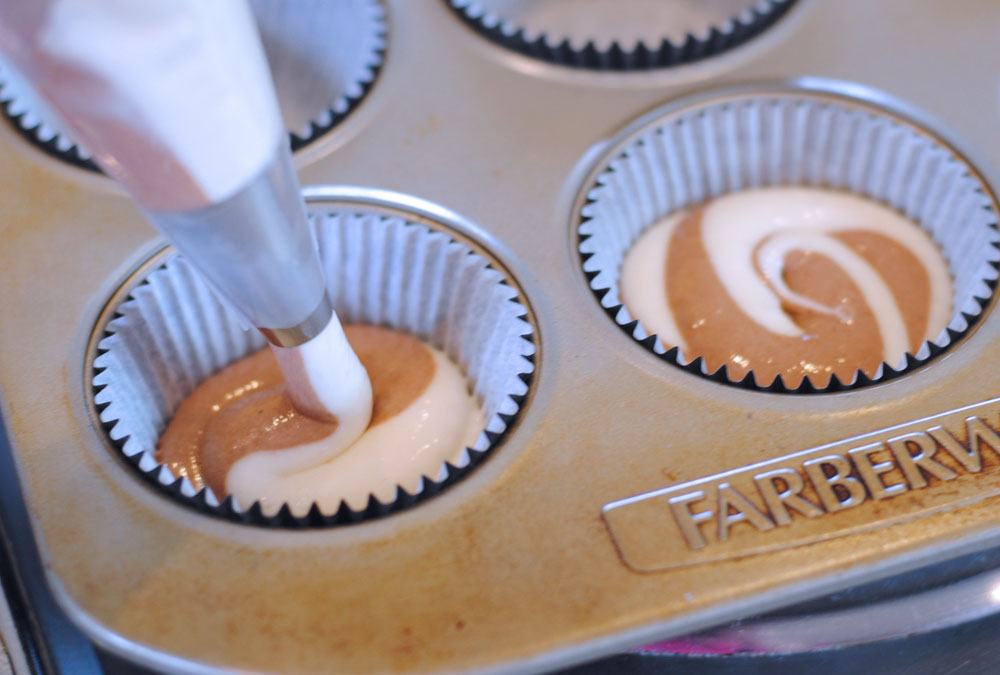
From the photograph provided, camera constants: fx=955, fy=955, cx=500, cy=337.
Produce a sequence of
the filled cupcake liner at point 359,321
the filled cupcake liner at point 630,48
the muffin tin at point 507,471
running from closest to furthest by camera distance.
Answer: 1. the muffin tin at point 507,471
2. the filled cupcake liner at point 359,321
3. the filled cupcake liner at point 630,48

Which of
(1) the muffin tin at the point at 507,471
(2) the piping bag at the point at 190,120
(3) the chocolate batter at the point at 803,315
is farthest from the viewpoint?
(3) the chocolate batter at the point at 803,315

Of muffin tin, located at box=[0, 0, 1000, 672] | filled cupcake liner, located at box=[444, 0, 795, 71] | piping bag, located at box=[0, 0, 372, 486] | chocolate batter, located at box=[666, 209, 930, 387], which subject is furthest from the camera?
filled cupcake liner, located at box=[444, 0, 795, 71]

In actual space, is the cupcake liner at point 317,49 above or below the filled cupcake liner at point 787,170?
above

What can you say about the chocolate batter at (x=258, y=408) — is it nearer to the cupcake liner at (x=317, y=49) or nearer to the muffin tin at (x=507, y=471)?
the muffin tin at (x=507, y=471)

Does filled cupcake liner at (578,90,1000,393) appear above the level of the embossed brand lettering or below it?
above

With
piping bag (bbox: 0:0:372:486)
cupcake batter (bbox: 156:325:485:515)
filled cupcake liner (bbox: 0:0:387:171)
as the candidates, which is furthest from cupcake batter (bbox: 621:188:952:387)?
piping bag (bbox: 0:0:372:486)

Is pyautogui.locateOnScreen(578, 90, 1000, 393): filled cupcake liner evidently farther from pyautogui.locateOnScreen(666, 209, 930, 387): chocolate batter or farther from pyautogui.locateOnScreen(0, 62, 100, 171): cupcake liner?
pyautogui.locateOnScreen(0, 62, 100, 171): cupcake liner

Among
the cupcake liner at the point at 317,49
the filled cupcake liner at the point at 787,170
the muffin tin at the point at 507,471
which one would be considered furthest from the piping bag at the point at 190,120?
the cupcake liner at the point at 317,49
